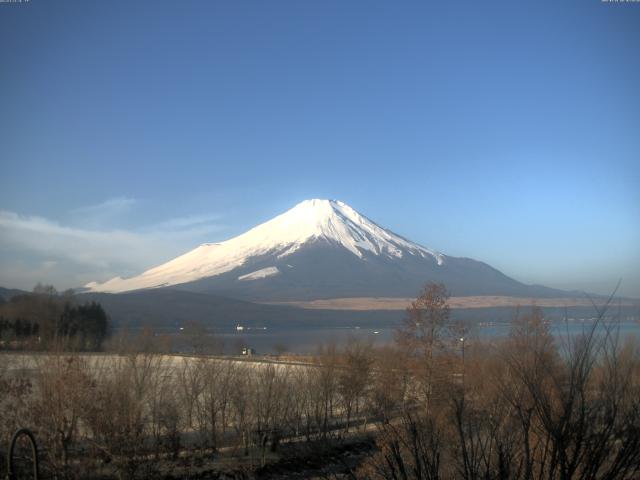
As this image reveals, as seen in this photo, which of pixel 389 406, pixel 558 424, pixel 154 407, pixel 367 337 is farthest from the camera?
pixel 367 337

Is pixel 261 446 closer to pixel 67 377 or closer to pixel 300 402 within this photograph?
pixel 300 402

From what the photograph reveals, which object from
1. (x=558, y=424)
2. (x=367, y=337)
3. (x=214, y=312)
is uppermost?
(x=558, y=424)

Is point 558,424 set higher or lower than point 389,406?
higher

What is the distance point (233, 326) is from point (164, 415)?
415ft

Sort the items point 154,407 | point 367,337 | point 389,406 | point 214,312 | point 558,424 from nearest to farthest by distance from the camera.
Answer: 1. point 558,424
2. point 154,407
3. point 389,406
4. point 367,337
5. point 214,312

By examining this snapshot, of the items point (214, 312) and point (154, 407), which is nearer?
point (154, 407)

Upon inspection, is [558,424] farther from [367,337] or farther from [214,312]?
[214,312]

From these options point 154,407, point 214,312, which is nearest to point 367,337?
point 154,407

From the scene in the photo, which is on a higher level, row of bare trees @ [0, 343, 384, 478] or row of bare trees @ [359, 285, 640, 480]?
row of bare trees @ [359, 285, 640, 480]

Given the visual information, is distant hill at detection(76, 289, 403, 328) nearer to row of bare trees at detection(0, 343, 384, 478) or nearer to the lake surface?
the lake surface

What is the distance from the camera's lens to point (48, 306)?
57.4m

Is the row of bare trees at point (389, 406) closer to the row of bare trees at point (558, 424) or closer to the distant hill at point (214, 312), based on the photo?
the row of bare trees at point (558, 424)

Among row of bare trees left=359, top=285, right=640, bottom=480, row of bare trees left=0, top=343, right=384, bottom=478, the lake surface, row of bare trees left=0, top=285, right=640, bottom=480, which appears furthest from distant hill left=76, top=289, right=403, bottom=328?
row of bare trees left=359, top=285, right=640, bottom=480

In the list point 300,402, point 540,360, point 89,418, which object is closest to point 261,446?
point 300,402
